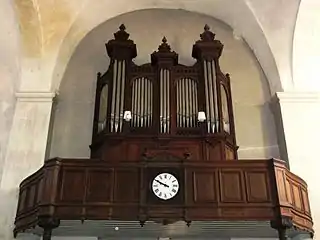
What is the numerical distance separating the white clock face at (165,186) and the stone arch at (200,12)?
141 inches

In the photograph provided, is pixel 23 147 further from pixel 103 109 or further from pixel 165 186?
pixel 165 186

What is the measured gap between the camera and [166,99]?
880 centimetres

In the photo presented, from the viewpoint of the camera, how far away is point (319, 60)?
993 centimetres

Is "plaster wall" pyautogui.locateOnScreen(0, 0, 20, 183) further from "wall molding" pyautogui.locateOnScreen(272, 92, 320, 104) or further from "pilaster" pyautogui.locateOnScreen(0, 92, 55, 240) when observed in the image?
"wall molding" pyautogui.locateOnScreen(272, 92, 320, 104)

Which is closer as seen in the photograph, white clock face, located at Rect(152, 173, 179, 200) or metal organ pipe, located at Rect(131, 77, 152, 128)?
white clock face, located at Rect(152, 173, 179, 200)

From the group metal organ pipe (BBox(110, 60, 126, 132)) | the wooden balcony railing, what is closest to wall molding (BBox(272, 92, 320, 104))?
the wooden balcony railing

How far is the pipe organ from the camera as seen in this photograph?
Answer: 28.0 ft

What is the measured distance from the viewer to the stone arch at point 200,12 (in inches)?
393

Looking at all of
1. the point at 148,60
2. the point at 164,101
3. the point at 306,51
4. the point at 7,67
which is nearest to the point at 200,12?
the point at 148,60

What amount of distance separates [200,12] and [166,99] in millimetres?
3160

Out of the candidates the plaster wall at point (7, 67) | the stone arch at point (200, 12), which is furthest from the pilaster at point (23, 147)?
the stone arch at point (200, 12)

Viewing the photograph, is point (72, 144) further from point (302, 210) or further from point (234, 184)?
point (302, 210)

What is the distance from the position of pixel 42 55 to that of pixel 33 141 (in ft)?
6.36

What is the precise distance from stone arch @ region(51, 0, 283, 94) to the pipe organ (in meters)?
1.12
